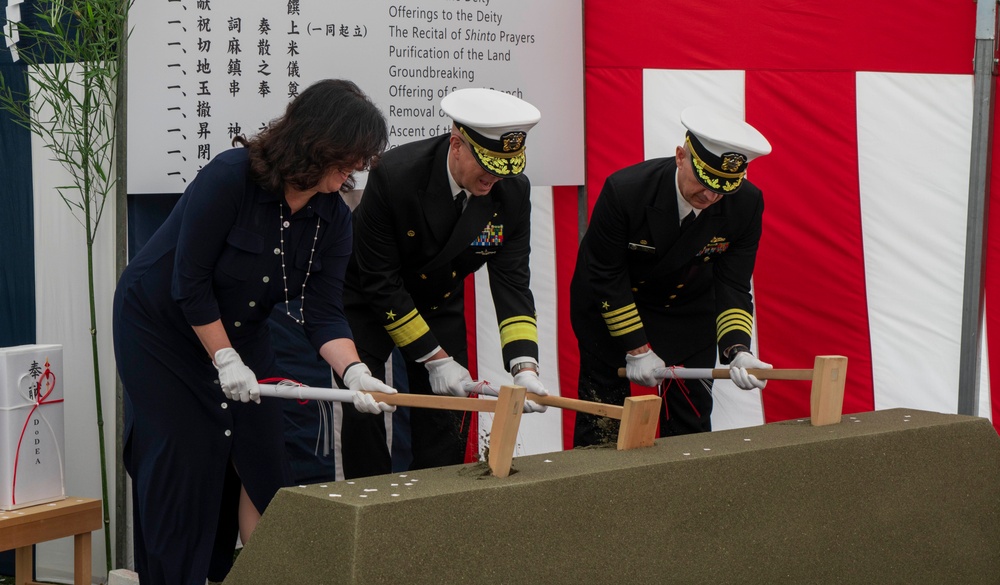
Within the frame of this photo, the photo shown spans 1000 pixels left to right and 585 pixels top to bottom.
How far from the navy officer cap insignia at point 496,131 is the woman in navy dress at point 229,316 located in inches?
12.3

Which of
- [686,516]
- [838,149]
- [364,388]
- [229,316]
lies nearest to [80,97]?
[229,316]

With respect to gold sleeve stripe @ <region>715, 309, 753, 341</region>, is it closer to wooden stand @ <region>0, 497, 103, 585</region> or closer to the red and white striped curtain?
the red and white striped curtain

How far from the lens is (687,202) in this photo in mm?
2930

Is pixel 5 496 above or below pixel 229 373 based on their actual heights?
below

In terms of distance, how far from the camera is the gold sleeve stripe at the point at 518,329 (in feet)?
8.91

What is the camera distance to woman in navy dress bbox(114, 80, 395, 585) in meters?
2.11

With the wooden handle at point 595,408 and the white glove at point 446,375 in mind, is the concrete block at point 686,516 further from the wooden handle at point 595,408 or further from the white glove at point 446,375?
the white glove at point 446,375

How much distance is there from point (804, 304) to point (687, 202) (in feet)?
2.75

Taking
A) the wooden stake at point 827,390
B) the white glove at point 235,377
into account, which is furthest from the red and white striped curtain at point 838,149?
the white glove at point 235,377

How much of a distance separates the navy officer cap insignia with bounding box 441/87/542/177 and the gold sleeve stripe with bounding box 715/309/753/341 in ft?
2.76

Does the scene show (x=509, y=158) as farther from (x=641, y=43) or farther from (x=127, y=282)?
(x=641, y=43)

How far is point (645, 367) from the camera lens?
2906mm

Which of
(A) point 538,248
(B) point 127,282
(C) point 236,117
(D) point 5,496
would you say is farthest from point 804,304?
(D) point 5,496

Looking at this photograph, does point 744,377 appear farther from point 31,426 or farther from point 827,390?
point 31,426
